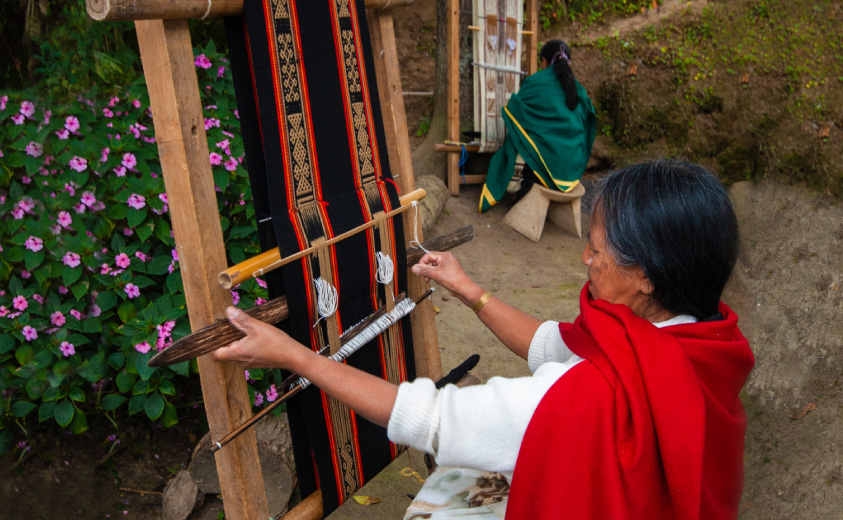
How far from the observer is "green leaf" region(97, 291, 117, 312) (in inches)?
94.8

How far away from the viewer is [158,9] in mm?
1250

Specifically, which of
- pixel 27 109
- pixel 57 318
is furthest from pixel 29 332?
pixel 27 109

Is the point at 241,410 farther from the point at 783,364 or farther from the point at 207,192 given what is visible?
the point at 783,364

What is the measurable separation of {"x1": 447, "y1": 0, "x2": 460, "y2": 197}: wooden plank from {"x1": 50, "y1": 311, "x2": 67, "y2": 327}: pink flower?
162 inches

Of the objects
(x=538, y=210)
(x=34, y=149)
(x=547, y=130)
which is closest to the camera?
(x=34, y=149)

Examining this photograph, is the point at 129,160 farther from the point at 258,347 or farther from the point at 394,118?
the point at 258,347

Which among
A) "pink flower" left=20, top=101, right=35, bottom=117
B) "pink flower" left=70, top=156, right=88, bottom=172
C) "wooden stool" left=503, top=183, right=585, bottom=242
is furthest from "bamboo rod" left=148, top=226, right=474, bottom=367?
"wooden stool" left=503, top=183, right=585, bottom=242

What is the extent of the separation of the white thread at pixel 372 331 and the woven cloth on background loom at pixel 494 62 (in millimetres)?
4428

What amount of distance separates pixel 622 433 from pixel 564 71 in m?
5.12

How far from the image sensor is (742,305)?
457 centimetres

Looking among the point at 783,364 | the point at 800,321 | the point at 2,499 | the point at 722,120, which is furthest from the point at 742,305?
the point at 2,499

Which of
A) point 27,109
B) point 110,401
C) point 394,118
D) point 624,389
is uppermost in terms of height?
point 27,109

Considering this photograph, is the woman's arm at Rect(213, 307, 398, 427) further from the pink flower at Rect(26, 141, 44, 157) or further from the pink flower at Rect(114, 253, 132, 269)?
the pink flower at Rect(26, 141, 44, 157)

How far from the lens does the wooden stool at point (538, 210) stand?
604 centimetres
